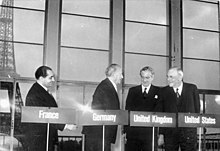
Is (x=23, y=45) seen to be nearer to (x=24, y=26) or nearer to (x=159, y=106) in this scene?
(x=24, y=26)

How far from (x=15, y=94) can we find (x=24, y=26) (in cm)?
124

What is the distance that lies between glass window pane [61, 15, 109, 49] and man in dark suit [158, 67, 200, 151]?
123 inches

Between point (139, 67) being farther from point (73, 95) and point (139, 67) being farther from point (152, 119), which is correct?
point (152, 119)

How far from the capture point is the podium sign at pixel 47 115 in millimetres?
3389

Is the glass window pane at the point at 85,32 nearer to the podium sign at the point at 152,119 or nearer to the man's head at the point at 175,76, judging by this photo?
the man's head at the point at 175,76

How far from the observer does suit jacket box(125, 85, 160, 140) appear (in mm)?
4000

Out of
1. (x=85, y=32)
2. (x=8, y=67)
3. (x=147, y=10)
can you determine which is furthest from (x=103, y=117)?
(x=147, y=10)

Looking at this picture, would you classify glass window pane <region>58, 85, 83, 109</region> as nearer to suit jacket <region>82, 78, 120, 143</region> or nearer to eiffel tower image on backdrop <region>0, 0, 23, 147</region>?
eiffel tower image on backdrop <region>0, 0, 23, 147</region>

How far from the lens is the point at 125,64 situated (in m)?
7.03

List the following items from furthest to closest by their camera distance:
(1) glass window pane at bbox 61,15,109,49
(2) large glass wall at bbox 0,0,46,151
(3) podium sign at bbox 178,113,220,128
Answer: (1) glass window pane at bbox 61,15,109,49, (2) large glass wall at bbox 0,0,46,151, (3) podium sign at bbox 178,113,220,128

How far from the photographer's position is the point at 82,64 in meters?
6.84

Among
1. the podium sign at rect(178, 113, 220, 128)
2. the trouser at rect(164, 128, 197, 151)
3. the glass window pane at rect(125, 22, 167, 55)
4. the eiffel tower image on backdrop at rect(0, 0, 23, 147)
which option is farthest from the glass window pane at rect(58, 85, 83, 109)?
the podium sign at rect(178, 113, 220, 128)

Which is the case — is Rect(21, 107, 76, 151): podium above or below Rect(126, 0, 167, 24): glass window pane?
below

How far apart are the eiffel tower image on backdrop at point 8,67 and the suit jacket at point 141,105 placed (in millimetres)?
2031
